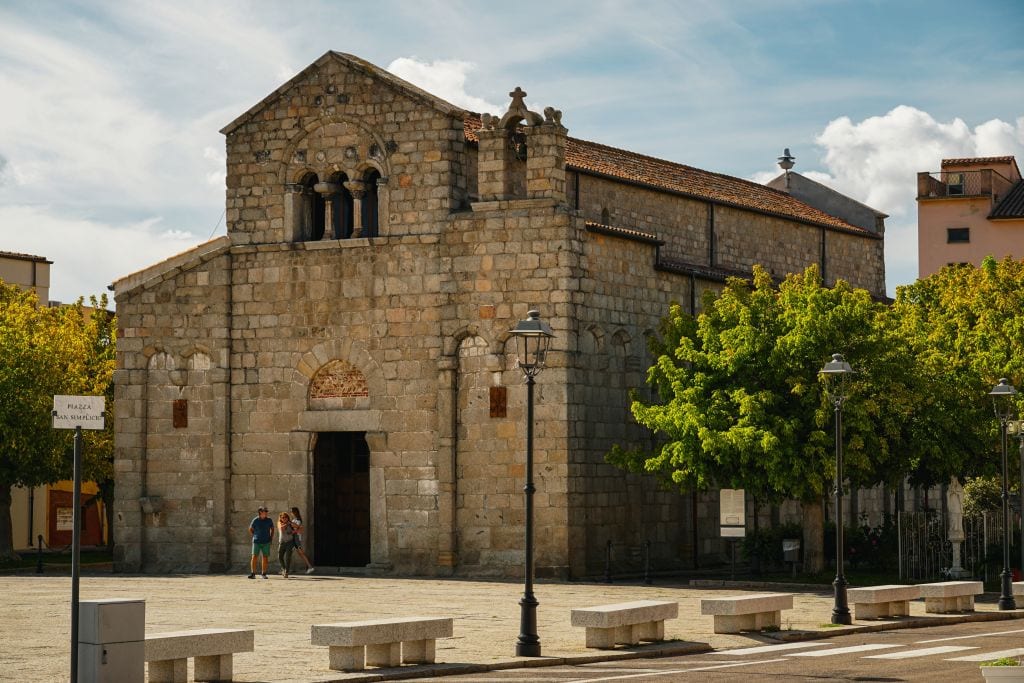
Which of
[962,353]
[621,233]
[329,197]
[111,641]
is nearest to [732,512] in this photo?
[621,233]

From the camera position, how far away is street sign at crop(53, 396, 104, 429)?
58.2 feet

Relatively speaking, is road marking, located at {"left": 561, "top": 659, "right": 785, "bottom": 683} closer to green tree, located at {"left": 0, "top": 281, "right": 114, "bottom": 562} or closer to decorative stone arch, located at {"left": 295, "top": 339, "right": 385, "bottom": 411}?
decorative stone arch, located at {"left": 295, "top": 339, "right": 385, "bottom": 411}

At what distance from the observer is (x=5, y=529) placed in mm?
52938

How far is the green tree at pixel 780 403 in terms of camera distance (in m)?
37.3

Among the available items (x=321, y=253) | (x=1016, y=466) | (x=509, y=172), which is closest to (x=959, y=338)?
(x=1016, y=466)

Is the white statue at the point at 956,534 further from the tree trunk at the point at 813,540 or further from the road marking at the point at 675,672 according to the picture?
the road marking at the point at 675,672

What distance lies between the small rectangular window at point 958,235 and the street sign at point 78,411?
222 feet

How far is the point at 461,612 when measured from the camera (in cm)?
3077

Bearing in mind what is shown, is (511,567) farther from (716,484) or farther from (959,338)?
(959,338)

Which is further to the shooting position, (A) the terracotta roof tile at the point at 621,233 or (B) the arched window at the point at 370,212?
(B) the arched window at the point at 370,212

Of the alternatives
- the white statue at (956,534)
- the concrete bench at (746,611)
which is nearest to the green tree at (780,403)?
the white statue at (956,534)

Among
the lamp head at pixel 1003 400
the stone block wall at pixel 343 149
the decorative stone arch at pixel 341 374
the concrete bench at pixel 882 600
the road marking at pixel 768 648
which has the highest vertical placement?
the stone block wall at pixel 343 149

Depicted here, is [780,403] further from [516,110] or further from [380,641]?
[380,641]

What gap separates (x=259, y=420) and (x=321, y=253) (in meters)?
4.49
